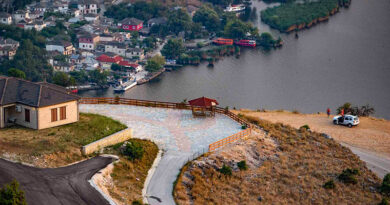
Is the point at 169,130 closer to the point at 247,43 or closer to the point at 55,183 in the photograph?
the point at 55,183

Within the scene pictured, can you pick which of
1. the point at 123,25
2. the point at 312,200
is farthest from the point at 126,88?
the point at 312,200

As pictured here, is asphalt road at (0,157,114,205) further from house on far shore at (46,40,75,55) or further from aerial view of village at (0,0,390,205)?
house on far shore at (46,40,75,55)

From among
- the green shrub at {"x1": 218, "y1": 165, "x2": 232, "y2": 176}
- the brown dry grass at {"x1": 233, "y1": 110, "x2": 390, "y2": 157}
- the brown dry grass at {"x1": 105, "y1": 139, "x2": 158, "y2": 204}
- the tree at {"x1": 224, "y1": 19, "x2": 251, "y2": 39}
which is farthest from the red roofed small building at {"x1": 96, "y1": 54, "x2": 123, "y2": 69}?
the green shrub at {"x1": 218, "y1": 165, "x2": 232, "y2": 176}

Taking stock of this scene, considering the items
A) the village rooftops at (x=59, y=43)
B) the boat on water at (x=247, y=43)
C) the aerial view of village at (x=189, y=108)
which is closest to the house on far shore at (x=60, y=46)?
the village rooftops at (x=59, y=43)

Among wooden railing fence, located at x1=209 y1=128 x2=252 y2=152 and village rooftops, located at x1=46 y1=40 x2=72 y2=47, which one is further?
village rooftops, located at x1=46 y1=40 x2=72 y2=47

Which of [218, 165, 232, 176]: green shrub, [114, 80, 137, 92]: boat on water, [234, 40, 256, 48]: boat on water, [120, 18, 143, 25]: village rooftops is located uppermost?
[120, 18, 143, 25]: village rooftops

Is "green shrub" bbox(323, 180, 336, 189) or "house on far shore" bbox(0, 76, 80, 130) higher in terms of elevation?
"house on far shore" bbox(0, 76, 80, 130)

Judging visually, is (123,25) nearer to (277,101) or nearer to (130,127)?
(277,101)
